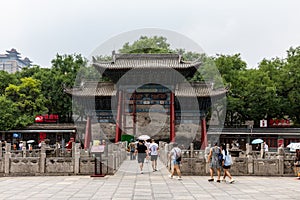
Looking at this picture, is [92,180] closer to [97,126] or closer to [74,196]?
[74,196]

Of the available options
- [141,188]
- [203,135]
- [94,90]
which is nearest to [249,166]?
[141,188]

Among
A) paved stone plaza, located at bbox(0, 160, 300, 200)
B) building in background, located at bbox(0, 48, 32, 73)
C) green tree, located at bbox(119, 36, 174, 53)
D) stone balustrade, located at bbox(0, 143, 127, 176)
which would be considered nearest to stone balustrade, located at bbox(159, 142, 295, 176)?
paved stone plaza, located at bbox(0, 160, 300, 200)

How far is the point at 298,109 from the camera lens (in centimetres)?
4066

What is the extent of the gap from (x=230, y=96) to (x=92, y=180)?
29567 millimetres

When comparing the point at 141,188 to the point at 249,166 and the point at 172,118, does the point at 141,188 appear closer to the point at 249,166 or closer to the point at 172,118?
the point at 249,166

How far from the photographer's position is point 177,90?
111 ft

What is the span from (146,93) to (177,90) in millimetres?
2811

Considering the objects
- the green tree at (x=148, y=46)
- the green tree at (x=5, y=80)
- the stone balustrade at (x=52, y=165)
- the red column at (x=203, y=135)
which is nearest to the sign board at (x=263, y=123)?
the red column at (x=203, y=135)

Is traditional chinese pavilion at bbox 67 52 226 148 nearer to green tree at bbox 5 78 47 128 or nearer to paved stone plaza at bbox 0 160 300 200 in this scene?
green tree at bbox 5 78 47 128

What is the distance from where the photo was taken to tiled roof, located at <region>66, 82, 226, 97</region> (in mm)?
33438

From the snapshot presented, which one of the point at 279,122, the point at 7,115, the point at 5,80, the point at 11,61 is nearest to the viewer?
the point at 7,115

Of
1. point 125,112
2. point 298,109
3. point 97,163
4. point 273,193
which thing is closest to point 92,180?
point 97,163

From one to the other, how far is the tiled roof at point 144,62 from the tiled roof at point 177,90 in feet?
7.99

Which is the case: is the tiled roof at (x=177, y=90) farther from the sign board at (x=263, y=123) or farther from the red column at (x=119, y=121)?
the sign board at (x=263, y=123)
